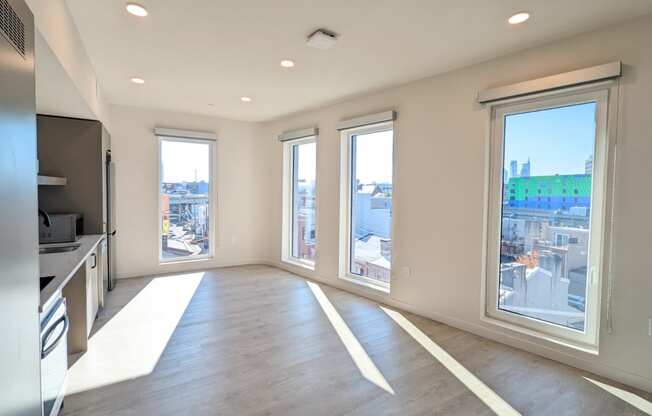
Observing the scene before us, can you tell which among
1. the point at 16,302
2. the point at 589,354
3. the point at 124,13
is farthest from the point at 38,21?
the point at 589,354

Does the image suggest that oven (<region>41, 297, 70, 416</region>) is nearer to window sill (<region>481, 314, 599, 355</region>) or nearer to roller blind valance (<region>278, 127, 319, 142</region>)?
window sill (<region>481, 314, 599, 355</region>)

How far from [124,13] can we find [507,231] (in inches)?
138

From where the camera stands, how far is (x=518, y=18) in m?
2.44

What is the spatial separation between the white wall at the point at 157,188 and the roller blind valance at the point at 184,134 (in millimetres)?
97

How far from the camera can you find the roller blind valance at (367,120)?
404cm

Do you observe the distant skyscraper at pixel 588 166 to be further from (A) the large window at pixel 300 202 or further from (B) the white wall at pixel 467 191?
(A) the large window at pixel 300 202

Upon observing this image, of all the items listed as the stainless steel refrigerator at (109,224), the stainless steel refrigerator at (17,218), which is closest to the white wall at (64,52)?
the stainless steel refrigerator at (17,218)

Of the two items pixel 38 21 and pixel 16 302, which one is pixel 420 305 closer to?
pixel 16 302

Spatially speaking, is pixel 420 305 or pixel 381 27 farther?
pixel 420 305

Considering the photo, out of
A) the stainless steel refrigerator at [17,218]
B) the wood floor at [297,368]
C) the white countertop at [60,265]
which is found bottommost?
the wood floor at [297,368]

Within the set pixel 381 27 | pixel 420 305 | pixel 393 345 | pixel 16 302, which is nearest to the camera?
pixel 16 302

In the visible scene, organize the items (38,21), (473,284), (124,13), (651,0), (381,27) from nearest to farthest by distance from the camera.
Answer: (38,21), (651,0), (124,13), (381,27), (473,284)

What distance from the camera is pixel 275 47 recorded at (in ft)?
9.74

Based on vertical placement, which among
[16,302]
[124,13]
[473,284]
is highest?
[124,13]
